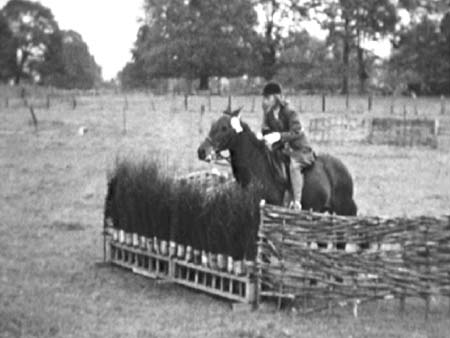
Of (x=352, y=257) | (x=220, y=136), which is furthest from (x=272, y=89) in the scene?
(x=352, y=257)

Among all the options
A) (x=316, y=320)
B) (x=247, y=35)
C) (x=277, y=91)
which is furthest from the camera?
(x=247, y=35)

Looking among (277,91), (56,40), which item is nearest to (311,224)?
(277,91)

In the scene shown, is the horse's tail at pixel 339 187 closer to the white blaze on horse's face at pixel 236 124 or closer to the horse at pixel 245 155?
the horse at pixel 245 155

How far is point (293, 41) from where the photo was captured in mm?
73938

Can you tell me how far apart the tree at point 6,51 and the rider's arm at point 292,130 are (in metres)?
3.82

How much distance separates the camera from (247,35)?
73.0 meters

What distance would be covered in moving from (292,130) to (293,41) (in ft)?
210

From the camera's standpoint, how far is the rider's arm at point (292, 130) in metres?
10.8

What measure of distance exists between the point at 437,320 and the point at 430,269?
545 mm

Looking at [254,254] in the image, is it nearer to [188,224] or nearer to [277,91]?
[188,224]

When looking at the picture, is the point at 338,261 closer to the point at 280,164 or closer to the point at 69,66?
the point at 280,164

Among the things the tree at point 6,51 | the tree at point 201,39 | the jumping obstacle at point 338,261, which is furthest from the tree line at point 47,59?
the jumping obstacle at point 338,261

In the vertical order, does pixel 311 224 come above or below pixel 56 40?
below

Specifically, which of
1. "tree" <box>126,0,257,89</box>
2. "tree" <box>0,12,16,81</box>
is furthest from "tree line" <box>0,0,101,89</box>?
"tree" <box>126,0,257,89</box>
